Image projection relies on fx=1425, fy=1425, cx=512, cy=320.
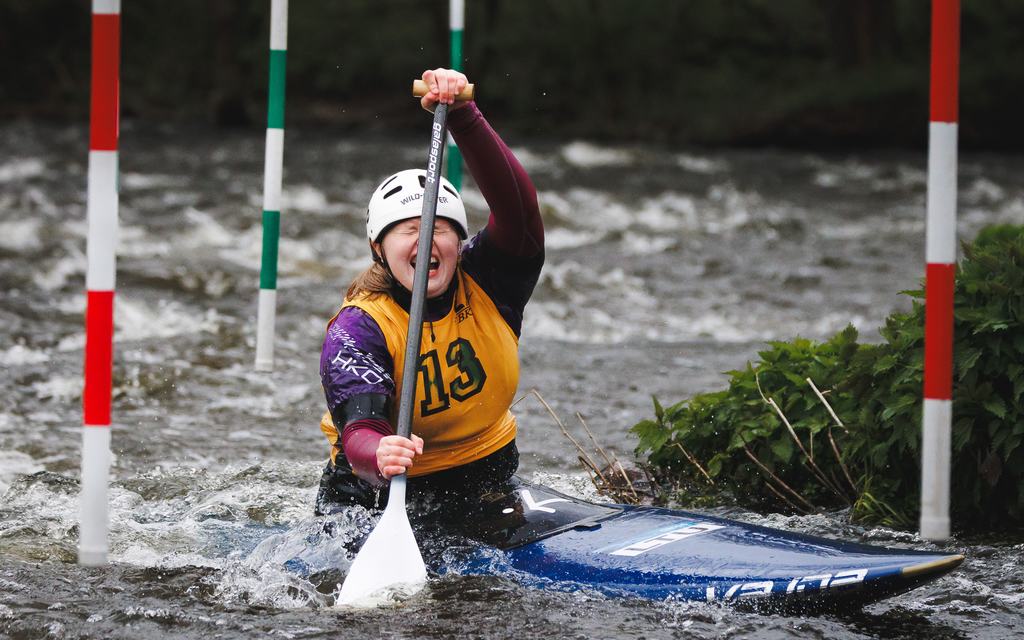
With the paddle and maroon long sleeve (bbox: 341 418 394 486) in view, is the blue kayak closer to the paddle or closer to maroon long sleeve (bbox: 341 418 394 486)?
the paddle

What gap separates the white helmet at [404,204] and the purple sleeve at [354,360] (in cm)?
26

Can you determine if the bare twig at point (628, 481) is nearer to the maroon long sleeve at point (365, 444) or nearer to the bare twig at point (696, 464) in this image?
the bare twig at point (696, 464)

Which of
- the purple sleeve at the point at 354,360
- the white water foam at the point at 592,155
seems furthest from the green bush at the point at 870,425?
the white water foam at the point at 592,155

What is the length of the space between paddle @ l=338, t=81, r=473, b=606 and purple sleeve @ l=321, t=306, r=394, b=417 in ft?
0.29

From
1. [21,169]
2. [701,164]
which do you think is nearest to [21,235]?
[21,169]

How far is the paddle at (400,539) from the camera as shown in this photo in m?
3.59

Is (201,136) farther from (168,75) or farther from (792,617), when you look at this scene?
(792,617)

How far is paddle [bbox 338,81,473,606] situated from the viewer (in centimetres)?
359

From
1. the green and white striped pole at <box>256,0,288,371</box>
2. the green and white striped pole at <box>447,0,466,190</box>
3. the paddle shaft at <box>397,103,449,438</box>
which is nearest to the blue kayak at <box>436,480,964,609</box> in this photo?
the paddle shaft at <box>397,103,449,438</box>

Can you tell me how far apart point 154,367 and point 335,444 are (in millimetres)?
3589

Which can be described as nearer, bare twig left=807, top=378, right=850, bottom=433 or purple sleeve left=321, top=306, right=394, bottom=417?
purple sleeve left=321, top=306, right=394, bottom=417

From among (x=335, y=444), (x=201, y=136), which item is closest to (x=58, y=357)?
(x=335, y=444)

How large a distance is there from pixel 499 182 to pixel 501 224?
12 cm

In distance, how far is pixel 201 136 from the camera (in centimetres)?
1992
